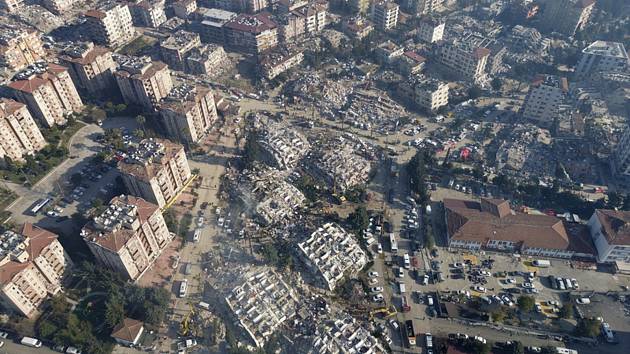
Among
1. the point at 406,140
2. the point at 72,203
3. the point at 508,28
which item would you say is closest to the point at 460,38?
the point at 508,28

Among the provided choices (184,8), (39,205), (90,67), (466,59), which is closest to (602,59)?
(466,59)

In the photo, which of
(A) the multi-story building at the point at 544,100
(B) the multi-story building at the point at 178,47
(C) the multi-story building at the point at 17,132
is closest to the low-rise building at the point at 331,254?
(A) the multi-story building at the point at 544,100

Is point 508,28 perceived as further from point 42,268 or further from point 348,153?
point 42,268

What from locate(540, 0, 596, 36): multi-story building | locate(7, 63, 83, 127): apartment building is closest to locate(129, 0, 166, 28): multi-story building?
locate(7, 63, 83, 127): apartment building

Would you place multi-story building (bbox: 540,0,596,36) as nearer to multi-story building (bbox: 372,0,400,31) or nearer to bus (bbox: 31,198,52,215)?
multi-story building (bbox: 372,0,400,31)

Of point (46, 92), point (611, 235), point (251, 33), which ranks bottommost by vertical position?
point (611, 235)

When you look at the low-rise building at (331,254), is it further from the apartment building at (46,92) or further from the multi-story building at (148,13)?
the multi-story building at (148,13)

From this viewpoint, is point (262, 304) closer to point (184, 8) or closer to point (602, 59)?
point (184, 8)
